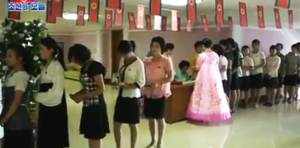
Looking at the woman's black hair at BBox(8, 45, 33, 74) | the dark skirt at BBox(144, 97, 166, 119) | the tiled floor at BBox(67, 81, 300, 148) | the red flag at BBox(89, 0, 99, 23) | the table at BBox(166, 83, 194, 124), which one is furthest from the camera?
the table at BBox(166, 83, 194, 124)

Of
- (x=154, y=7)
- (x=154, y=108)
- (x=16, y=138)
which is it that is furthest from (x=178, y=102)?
(x=16, y=138)

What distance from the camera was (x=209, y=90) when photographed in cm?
621

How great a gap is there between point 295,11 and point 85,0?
5227 millimetres

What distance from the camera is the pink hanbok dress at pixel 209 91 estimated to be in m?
6.18

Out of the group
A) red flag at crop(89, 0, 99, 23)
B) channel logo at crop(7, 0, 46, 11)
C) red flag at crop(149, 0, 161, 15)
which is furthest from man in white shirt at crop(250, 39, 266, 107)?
channel logo at crop(7, 0, 46, 11)

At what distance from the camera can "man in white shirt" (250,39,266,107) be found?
320 inches

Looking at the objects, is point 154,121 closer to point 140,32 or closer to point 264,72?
point 264,72

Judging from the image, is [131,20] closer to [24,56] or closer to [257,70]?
[257,70]

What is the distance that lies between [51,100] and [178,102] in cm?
337

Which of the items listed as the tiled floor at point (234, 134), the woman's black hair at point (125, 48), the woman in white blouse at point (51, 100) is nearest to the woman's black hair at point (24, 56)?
the woman in white blouse at point (51, 100)

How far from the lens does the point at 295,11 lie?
983 cm

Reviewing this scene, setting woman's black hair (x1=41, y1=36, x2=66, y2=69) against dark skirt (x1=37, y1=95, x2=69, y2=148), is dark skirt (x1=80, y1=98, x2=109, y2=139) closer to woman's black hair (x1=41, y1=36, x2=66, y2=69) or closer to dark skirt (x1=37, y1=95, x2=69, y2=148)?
dark skirt (x1=37, y1=95, x2=69, y2=148)

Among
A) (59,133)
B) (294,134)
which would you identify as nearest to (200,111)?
(294,134)

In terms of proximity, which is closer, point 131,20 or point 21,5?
point 21,5
